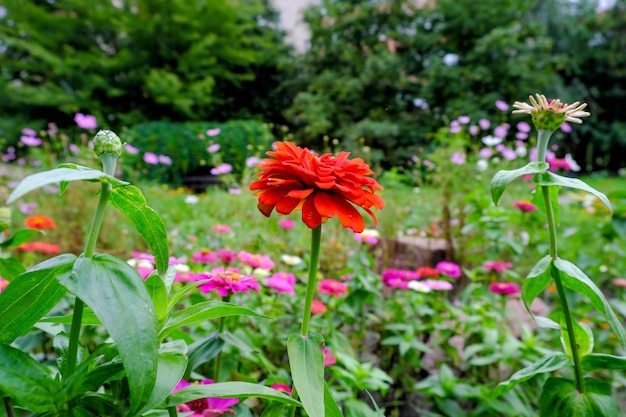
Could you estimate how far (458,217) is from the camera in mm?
2342

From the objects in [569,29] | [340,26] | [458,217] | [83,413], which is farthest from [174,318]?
[569,29]

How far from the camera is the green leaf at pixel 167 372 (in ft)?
1.12

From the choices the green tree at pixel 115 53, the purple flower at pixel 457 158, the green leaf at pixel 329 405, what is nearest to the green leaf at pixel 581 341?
the green leaf at pixel 329 405

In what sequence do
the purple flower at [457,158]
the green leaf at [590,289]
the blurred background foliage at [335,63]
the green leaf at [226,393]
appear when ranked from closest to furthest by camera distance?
the green leaf at [226,393]
the green leaf at [590,289]
the purple flower at [457,158]
the blurred background foliage at [335,63]

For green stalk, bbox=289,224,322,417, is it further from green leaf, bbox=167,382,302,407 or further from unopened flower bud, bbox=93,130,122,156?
unopened flower bud, bbox=93,130,122,156

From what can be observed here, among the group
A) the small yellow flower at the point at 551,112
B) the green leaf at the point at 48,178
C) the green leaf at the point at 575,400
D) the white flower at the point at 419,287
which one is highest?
the small yellow flower at the point at 551,112

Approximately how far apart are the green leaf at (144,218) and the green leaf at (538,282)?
15.4 inches

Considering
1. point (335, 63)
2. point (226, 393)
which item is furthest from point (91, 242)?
point (335, 63)

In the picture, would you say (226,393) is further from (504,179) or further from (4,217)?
(4,217)

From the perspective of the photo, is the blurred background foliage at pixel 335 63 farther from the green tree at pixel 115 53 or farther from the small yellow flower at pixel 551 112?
the small yellow flower at pixel 551 112

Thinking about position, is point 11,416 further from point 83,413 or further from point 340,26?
point 340,26

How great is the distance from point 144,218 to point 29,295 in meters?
0.10

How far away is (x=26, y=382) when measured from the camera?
345 millimetres

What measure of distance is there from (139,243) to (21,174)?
5.82 ft
